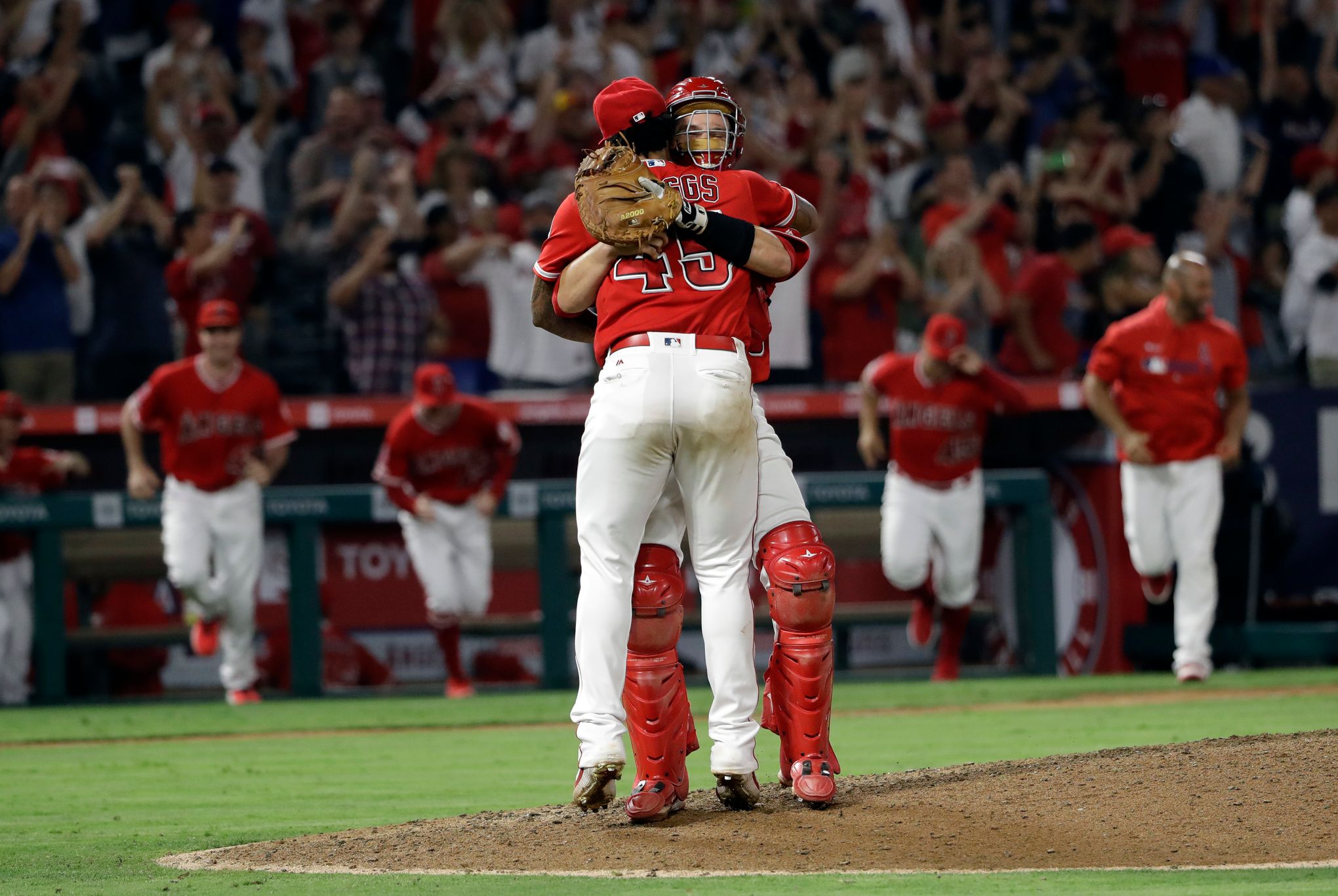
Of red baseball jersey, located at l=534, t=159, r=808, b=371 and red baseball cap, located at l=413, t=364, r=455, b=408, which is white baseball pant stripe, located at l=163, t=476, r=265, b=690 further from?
red baseball jersey, located at l=534, t=159, r=808, b=371

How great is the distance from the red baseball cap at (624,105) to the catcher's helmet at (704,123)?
0.37 feet

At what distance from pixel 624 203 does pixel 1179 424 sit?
6.02 metres

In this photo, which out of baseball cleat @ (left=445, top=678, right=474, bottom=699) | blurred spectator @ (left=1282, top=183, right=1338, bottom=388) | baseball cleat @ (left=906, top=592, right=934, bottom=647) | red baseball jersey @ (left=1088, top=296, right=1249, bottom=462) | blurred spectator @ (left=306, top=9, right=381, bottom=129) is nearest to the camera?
red baseball jersey @ (left=1088, top=296, right=1249, bottom=462)

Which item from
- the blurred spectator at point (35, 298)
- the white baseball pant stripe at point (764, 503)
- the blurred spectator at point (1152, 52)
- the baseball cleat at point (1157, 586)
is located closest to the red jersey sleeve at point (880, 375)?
the baseball cleat at point (1157, 586)

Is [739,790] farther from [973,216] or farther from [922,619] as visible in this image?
→ [973,216]

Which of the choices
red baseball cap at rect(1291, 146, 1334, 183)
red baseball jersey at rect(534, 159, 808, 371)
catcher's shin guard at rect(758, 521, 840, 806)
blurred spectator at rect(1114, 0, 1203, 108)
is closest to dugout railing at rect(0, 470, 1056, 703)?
red baseball cap at rect(1291, 146, 1334, 183)

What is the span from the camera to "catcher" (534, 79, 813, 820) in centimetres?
492

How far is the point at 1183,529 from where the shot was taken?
10.1 m

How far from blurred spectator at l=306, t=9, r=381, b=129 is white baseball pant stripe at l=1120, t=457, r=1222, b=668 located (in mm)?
5901

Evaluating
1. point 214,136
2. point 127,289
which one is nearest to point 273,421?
point 127,289

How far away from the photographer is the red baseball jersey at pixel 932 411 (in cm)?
1118

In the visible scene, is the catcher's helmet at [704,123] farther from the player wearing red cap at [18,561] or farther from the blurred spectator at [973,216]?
the blurred spectator at [973,216]

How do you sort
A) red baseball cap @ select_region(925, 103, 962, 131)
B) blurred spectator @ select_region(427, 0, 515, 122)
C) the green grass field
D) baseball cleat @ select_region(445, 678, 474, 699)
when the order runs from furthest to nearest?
1. blurred spectator @ select_region(427, 0, 515, 122)
2. red baseball cap @ select_region(925, 103, 962, 131)
3. baseball cleat @ select_region(445, 678, 474, 699)
4. the green grass field

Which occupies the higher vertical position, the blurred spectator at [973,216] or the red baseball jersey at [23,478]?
the blurred spectator at [973,216]
